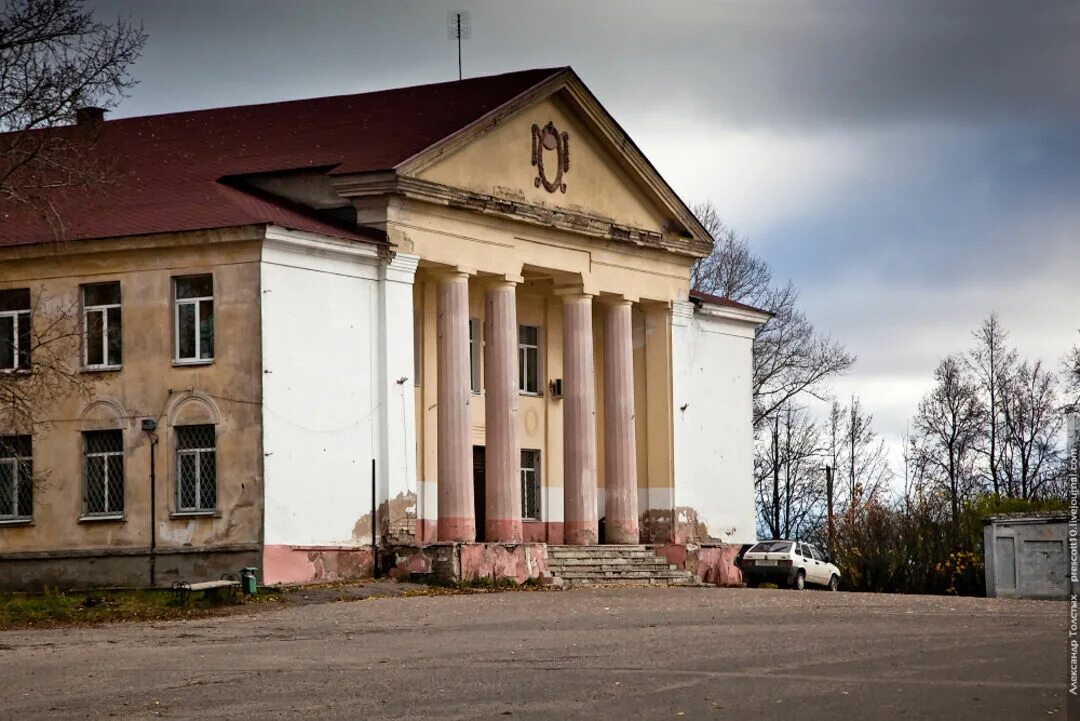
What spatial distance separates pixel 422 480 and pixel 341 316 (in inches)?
203

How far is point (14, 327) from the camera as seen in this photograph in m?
37.8

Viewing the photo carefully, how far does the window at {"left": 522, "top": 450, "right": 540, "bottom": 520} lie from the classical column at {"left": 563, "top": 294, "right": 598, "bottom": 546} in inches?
52.6

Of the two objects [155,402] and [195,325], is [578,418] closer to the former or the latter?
[195,325]

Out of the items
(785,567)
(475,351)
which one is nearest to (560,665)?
(475,351)

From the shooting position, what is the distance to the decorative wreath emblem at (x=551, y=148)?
42.9 meters

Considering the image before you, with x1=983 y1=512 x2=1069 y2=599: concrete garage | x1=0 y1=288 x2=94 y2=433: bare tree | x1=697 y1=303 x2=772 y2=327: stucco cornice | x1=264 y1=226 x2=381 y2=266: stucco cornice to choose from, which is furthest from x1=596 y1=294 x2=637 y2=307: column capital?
x1=0 y1=288 x2=94 y2=433: bare tree

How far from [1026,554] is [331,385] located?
14.9 meters

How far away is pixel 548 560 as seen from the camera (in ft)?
134

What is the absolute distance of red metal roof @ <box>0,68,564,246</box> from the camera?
37156 mm

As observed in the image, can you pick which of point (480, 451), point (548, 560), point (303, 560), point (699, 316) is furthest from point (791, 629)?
point (699, 316)

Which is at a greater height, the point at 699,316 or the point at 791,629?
the point at 699,316

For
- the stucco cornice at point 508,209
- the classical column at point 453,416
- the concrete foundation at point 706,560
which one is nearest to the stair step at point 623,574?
the concrete foundation at point 706,560

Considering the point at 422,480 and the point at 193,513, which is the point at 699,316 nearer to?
the point at 422,480

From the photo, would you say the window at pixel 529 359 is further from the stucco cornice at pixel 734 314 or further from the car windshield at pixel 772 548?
the car windshield at pixel 772 548
